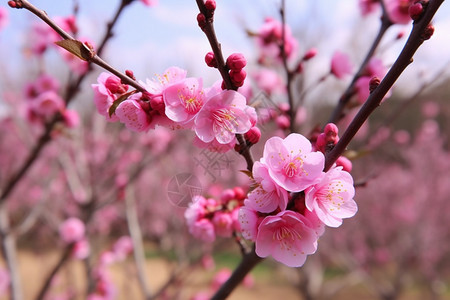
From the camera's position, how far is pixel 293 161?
0.76m

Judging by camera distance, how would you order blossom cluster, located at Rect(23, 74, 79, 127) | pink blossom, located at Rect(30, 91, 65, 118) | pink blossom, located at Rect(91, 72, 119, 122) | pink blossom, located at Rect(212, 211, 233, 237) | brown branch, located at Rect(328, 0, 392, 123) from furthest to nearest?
pink blossom, located at Rect(30, 91, 65, 118) < blossom cluster, located at Rect(23, 74, 79, 127) < brown branch, located at Rect(328, 0, 392, 123) < pink blossom, located at Rect(212, 211, 233, 237) < pink blossom, located at Rect(91, 72, 119, 122)

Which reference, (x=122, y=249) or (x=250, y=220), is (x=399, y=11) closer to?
(x=250, y=220)

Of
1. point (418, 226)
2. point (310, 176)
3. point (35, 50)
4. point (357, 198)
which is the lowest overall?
point (357, 198)


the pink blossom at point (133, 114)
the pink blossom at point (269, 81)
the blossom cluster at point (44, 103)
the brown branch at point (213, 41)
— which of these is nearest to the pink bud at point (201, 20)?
the brown branch at point (213, 41)

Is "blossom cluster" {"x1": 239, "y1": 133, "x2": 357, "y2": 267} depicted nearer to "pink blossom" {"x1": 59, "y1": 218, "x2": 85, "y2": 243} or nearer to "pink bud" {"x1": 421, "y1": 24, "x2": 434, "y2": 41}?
"pink bud" {"x1": 421, "y1": 24, "x2": 434, "y2": 41}

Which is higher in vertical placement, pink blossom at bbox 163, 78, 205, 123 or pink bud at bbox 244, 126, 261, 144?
pink blossom at bbox 163, 78, 205, 123

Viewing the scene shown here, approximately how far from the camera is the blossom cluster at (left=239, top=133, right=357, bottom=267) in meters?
0.73

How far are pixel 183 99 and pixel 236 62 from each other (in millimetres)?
145

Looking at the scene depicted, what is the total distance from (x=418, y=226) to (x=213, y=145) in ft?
19.7

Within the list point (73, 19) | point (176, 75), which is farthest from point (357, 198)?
point (176, 75)

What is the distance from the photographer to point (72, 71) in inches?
86.0

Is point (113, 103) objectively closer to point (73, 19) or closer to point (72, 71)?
point (73, 19)

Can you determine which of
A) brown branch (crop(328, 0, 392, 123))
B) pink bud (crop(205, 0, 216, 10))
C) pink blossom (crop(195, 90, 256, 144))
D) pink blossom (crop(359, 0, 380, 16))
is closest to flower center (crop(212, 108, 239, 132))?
pink blossom (crop(195, 90, 256, 144))

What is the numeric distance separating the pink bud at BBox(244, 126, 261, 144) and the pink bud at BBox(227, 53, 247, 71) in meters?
0.16
